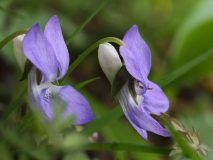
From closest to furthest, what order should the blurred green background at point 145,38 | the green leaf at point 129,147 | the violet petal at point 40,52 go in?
the violet petal at point 40,52
the green leaf at point 129,147
the blurred green background at point 145,38

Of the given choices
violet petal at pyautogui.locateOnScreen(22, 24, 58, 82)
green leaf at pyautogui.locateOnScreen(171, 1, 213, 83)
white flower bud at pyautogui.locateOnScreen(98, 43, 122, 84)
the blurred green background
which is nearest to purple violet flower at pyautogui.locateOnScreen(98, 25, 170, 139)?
white flower bud at pyautogui.locateOnScreen(98, 43, 122, 84)

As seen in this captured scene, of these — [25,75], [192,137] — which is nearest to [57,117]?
[25,75]

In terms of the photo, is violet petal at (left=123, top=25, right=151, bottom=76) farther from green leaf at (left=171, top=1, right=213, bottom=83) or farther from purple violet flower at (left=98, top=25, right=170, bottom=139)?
→ green leaf at (left=171, top=1, right=213, bottom=83)

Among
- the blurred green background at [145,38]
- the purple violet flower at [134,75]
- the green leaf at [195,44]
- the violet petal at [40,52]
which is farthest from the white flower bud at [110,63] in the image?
the green leaf at [195,44]

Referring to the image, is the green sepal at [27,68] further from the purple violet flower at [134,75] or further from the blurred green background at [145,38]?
the blurred green background at [145,38]

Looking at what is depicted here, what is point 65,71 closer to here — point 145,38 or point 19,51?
point 19,51

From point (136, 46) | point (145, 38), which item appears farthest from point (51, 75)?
point (145, 38)
